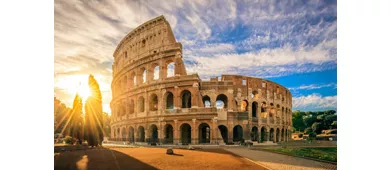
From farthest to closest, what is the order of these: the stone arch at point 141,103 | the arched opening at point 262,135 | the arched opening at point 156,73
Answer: the stone arch at point 141,103 → the arched opening at point 156,73 → the arched opening at point 262,135

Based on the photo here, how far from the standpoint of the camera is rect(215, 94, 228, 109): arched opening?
16992 millimetres

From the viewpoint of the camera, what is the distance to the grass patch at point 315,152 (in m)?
9.36

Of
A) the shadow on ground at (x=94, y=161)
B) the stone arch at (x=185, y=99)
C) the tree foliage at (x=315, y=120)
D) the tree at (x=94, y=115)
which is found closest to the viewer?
the shadow on ground at (x=94, y=161)

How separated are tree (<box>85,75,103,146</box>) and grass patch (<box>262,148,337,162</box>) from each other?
9217 mm

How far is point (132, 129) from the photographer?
2117 centimetres

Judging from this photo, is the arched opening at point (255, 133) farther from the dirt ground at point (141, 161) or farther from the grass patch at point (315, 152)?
the dirt ground at point (141, 161)

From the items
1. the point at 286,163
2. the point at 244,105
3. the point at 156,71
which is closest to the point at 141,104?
the point at 156,71

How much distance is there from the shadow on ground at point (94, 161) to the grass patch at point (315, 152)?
256 inches

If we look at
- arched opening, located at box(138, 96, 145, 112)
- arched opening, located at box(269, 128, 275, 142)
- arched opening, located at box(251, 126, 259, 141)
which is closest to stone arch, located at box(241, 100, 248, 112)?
arched opening, located at box(251, 126, 259, 141)

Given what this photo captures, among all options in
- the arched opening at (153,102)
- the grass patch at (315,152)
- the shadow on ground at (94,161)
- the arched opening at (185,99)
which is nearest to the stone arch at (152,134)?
the arched opening at (153,102)
